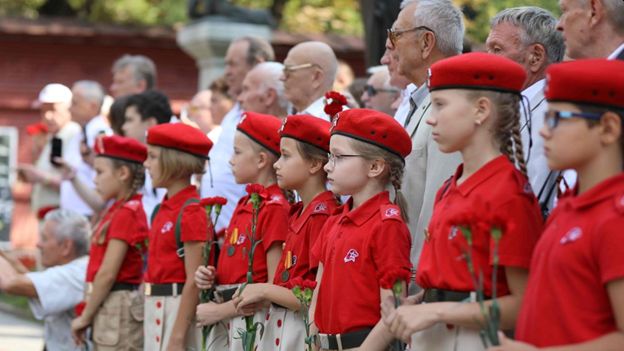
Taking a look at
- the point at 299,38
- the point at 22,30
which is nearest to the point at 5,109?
the point at 22,30

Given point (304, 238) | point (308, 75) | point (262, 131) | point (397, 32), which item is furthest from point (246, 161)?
point (397, 32)

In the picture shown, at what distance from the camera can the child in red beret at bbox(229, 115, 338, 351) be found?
619 cm

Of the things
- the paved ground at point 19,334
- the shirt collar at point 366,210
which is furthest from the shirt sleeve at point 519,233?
the paved ground at point 19,334

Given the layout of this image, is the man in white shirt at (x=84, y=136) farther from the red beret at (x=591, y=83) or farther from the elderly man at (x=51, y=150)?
the red beret at (x=591, y=83)

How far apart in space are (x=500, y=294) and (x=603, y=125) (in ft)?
2.65

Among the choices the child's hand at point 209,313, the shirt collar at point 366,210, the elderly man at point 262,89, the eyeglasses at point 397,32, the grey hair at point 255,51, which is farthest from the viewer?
the grey hair at point 255,51

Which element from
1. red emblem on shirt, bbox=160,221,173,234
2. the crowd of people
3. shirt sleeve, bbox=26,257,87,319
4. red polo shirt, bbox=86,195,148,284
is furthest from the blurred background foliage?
red emblem on shirt, bbox=160,221,173,234

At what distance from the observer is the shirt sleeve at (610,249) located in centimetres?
372

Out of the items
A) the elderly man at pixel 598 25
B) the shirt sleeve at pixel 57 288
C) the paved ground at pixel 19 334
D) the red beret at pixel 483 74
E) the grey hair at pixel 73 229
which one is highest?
the elderly man at pixel 598 25

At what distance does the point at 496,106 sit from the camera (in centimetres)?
461

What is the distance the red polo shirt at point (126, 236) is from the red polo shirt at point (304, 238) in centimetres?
195

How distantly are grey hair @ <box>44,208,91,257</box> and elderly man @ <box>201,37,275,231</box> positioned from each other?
54.3 inches

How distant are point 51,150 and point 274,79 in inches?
152

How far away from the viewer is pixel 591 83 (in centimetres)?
393
